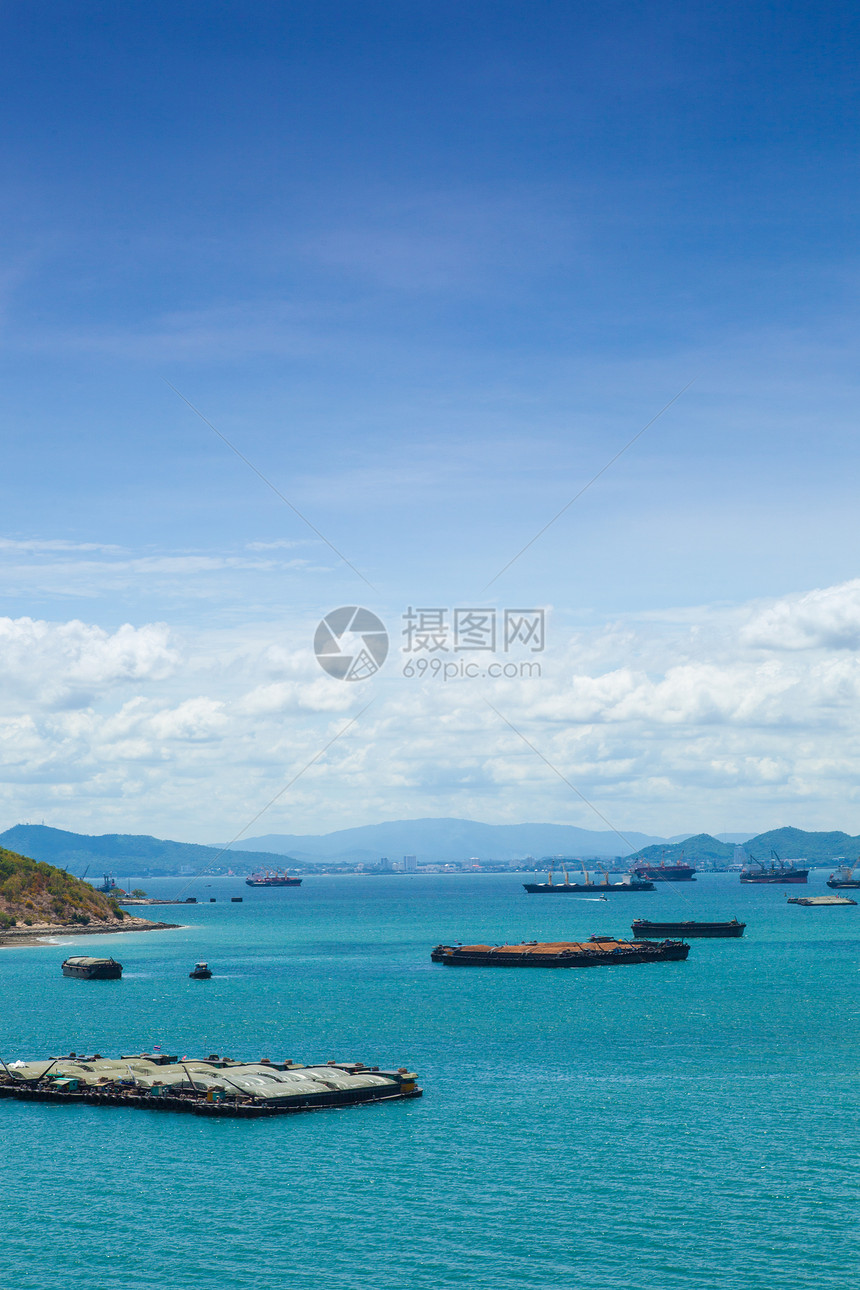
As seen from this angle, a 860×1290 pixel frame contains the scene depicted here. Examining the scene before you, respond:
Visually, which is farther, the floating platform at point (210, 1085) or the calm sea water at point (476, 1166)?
the floating platform at point (210, 1085)

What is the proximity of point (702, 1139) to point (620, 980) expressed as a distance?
311ft

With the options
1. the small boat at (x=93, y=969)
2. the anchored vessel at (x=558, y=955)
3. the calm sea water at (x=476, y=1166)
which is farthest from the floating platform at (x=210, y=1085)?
the anchored vessel at (x=558, y=955)

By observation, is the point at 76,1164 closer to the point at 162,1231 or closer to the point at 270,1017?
the point at 162,1231

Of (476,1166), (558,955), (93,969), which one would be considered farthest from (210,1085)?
(558,955)

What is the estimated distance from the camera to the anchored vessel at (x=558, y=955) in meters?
184

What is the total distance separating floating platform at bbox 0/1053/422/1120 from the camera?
264ft

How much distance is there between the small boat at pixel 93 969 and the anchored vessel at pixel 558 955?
49034 mm

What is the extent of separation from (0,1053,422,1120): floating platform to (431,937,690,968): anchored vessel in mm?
96499

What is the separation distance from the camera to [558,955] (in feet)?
602

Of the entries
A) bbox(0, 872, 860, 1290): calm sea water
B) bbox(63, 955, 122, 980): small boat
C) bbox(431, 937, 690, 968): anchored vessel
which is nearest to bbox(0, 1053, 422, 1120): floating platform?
bbox(0, 872, 860, 1290): calm sea water

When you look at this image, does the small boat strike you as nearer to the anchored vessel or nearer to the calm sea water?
the calm sea water

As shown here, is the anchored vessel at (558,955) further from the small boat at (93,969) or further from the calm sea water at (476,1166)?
the calm sea water at (476,1166)

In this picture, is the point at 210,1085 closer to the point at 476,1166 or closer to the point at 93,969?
the point at 476,1166

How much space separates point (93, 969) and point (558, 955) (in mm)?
67073
